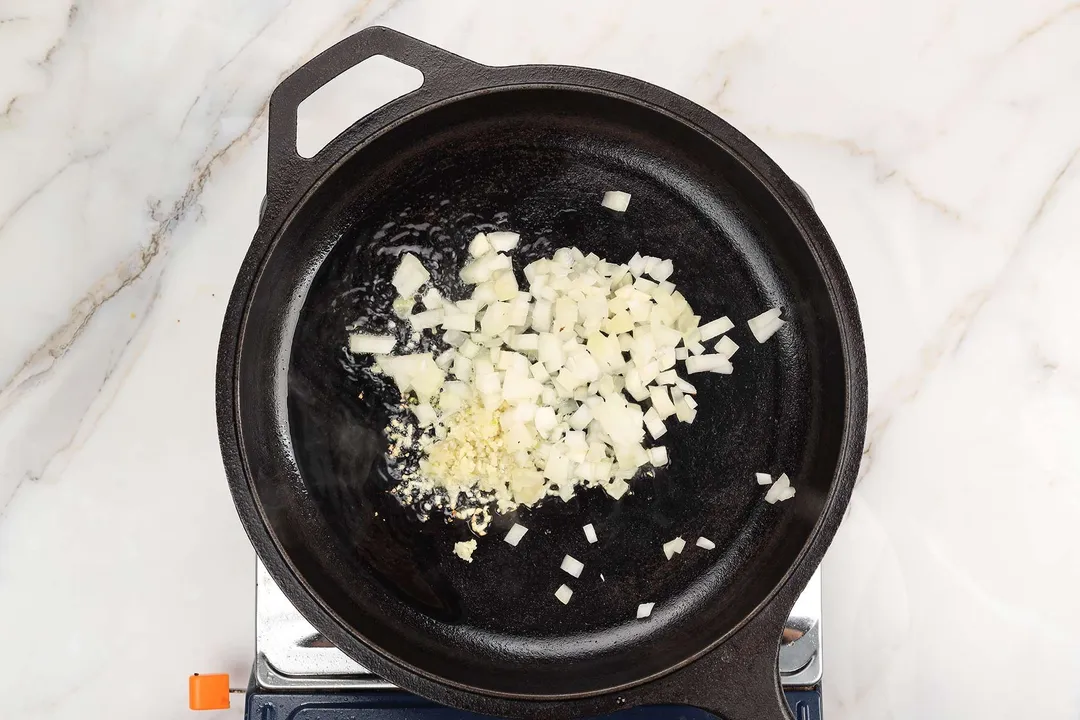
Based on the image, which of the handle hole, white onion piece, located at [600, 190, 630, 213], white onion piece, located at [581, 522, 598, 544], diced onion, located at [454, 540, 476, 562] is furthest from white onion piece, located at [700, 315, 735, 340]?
the handle hole

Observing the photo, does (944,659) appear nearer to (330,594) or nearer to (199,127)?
(330,594)

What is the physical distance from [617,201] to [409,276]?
31 cm

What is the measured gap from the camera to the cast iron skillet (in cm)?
102

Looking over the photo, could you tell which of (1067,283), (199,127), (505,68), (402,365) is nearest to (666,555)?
(402,365)

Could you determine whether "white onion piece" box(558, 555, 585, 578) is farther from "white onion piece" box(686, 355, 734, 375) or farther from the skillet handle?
the skillet handle

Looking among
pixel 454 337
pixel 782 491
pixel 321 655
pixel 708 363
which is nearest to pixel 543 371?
pixel 454 337

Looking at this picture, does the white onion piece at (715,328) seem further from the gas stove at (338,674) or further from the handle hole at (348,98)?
the handle hole at (348,98)

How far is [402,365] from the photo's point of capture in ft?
3.34

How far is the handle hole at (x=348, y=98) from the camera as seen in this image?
1.20m

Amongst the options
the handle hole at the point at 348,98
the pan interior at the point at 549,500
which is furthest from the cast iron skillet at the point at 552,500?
the handle hole at the point at 348,98

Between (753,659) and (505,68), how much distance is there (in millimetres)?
781

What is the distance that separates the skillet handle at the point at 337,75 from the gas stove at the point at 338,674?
0.55m

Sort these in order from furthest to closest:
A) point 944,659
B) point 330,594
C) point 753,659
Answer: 1. point 944,659
2. point 330,594
3. point 753,659

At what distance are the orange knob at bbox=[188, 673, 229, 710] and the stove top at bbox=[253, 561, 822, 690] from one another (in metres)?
0.11
